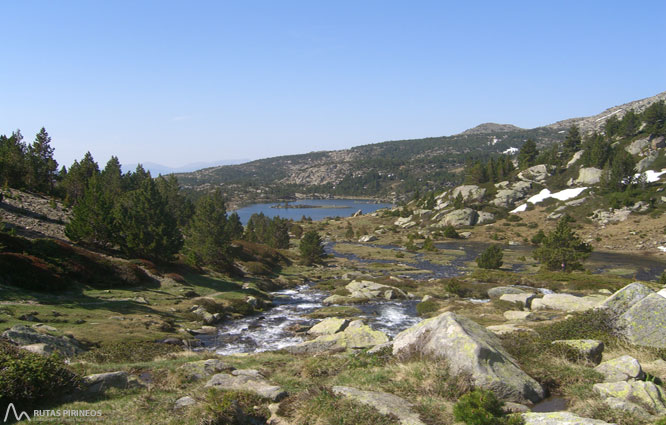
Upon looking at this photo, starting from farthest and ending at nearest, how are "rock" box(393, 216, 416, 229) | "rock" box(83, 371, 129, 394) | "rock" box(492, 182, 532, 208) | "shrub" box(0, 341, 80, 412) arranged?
"rock" box(393, 216, 416, 229) → "rock" box(492, 182, 532, 208) → "rock" box(83, 371, 129, 394) → "shrub" box(0, 341, 80, 412)

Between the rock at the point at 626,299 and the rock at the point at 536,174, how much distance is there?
14586 centimetres

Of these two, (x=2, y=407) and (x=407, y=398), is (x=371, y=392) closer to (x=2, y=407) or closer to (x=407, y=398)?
(x=407, y=398)

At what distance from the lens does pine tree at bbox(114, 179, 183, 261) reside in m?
47.7

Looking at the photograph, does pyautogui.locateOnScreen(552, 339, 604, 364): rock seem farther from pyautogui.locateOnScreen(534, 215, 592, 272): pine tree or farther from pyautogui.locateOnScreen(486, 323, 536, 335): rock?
pyautogui.locateOnScreen(534, 215, 592, 272): pine tree

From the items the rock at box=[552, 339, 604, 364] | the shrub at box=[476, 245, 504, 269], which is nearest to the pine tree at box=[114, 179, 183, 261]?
the rock at box=[552, 339, 604, 364]

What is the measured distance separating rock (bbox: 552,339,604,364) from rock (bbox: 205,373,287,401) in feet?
35.9

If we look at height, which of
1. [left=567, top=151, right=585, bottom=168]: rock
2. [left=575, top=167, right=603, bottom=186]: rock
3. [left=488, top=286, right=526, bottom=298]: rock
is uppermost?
[left=567, top=151, right=585, bottom=168]: rock

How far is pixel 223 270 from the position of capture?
57062 mm

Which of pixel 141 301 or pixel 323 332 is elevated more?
pixel 141 301

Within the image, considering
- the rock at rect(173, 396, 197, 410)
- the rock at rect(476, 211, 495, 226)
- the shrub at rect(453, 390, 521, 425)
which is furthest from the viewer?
the rock at rect(476, 211, 495, 226)

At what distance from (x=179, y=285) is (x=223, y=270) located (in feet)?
40.7

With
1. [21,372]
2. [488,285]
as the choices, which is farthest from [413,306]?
[21,372]

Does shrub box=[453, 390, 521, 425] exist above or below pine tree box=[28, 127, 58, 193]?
below

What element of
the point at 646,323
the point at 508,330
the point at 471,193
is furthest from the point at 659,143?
the point at 646,323
